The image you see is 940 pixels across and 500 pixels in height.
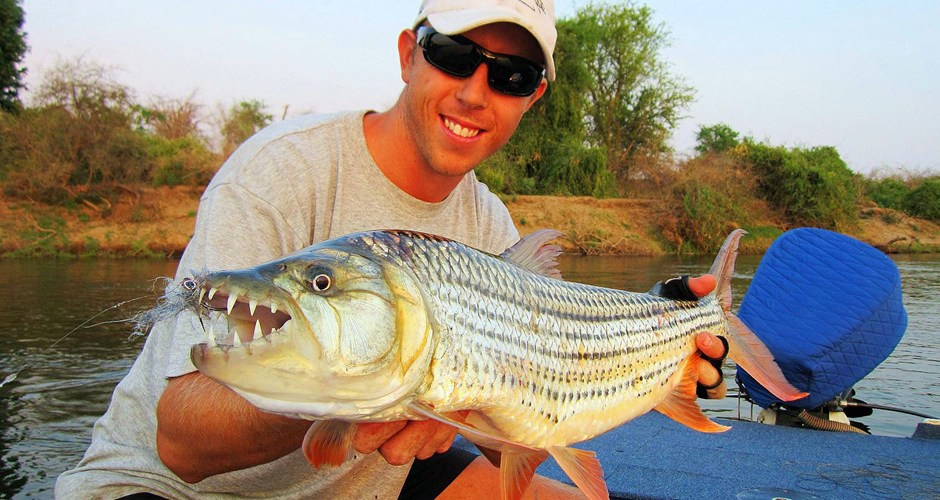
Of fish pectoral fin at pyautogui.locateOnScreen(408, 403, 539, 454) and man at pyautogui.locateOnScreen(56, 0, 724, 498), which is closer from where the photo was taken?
fish pectoral fin at pyautogui.locateOnScreen(408, 403, 539, 454)

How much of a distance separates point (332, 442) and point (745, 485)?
3138 mm

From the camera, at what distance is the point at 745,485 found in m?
4.06

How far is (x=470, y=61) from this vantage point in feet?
9.63

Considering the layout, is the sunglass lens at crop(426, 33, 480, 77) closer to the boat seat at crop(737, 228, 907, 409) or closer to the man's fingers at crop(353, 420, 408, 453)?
the man's fingers at crop(353, 420, 408, 453)

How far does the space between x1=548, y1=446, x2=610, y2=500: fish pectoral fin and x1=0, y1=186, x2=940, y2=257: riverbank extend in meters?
18.9

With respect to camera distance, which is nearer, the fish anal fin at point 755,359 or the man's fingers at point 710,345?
the man's fingers at point 710,345

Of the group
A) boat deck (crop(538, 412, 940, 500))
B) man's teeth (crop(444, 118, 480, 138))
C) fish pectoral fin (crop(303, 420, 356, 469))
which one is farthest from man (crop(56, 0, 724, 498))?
boat deck (crop(538, 412, 940, 500))

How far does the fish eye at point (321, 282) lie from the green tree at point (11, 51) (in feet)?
110

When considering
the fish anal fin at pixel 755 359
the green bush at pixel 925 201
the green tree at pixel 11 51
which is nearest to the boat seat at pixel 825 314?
the fish anal fin at pixel 755 359

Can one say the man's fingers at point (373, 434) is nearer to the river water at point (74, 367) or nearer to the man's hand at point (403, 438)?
the man's hand at point (403, 438)

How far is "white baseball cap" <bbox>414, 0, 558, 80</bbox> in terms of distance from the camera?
2824 millimetres

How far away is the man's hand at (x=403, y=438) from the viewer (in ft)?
6.29

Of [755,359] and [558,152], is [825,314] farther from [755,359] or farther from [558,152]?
[558,152]

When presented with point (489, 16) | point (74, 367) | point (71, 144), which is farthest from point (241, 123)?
point (489, 16)
